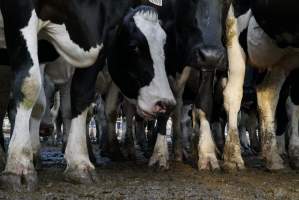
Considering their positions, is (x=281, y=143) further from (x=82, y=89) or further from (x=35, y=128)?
(x=82, y=89)

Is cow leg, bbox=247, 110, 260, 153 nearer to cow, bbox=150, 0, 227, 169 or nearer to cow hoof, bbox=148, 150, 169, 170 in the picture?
cow, bbox=150, 0, 227, 169

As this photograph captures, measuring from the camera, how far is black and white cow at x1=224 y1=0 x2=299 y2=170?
5.77 metres

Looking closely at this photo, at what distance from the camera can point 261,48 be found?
6.16 meters

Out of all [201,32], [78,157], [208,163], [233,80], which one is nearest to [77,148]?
[78,157]

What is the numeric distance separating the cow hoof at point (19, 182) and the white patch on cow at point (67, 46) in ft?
3.53

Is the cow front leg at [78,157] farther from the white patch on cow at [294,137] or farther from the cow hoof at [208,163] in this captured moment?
the white patch on cow at [294,137]

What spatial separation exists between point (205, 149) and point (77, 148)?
1.79m

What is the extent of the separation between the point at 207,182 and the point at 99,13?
1.63 metres

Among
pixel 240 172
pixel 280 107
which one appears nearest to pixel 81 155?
pixel 240 172

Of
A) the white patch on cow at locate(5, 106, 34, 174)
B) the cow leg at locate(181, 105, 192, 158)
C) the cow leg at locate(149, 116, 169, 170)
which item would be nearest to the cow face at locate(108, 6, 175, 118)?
the cow leg at locate(149, 116, 169, 170)

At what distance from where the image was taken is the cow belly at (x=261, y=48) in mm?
6078

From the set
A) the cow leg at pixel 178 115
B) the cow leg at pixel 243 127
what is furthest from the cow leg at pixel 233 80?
the cow leg at pixel 243 127

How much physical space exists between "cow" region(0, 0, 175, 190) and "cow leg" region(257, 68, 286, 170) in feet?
4.15

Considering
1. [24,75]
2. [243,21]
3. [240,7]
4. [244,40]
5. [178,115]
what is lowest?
[24,75]
